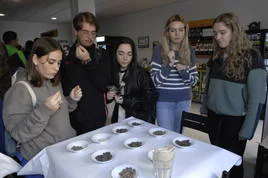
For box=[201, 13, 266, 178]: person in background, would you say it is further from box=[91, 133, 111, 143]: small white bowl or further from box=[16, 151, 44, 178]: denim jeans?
box=[16, 151, 44, 178]: denim jeans

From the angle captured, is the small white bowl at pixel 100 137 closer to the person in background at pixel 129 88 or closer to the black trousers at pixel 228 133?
the person in background at pixel 129 88

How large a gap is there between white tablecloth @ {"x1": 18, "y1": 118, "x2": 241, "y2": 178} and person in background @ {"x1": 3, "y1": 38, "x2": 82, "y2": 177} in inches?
5.0

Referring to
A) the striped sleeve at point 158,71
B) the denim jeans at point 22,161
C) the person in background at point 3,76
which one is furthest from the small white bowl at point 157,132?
the person in background at point 3,76

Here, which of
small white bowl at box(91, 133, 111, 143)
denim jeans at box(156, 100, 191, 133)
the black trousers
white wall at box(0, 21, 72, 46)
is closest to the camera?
small white bowl at box(91, 133, 111, 143)

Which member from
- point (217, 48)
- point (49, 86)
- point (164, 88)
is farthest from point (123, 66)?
point (217, 48)

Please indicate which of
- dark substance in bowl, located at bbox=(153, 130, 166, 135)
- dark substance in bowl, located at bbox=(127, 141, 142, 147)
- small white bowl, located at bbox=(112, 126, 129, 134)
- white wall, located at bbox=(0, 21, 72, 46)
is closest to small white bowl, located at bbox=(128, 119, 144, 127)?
small white bowl, located at bbox=(112, 126, 129, 134)

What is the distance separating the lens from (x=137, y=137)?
1.37 m

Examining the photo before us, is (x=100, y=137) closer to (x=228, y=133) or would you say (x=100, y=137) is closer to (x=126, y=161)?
(x=126, y=161)

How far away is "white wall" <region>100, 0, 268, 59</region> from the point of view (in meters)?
4.13

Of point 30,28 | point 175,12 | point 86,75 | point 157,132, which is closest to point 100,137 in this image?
point 157,132

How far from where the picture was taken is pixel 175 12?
18.4 ft

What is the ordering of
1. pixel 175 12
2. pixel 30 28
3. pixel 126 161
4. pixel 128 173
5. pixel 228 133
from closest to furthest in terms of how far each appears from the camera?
pixel 128 173, pixel 126 161, pixel 228 133, pixel 175 12, pixel 30 28

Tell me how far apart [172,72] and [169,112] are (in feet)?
1.24

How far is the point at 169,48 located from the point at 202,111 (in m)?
0.66
